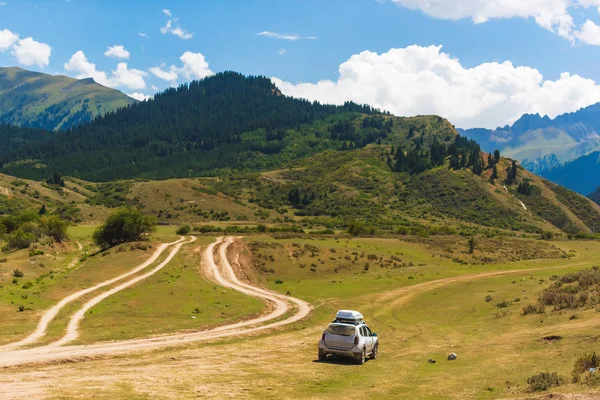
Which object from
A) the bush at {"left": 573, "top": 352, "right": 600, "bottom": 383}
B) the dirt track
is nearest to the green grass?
the dirt track

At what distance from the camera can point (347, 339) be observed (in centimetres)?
2477

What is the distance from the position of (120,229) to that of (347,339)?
67.4m

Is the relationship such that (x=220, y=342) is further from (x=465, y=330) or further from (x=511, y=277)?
(x=511, y=277)

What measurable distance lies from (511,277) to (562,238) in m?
93.7

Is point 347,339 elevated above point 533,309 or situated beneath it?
elevated above

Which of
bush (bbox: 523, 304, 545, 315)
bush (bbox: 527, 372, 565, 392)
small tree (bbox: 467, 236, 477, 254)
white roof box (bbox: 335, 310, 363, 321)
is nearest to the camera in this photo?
bush (bbox: 527, 372, 565, 392)

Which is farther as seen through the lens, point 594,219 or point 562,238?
point 594,219

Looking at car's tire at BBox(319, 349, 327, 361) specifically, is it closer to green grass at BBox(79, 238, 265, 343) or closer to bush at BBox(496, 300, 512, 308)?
green grass at BBox(79, 238, 265, 343)

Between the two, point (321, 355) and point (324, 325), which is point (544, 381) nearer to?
point (321, 355)

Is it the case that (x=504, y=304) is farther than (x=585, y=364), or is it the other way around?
(x=504, y=304)

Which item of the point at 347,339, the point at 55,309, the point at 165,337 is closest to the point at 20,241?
the point at 55,309

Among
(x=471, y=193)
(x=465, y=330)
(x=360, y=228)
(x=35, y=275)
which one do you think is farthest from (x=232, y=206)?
(x=465, y=330)

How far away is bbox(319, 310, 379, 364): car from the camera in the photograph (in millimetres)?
24631

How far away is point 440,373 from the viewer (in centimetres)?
2233
